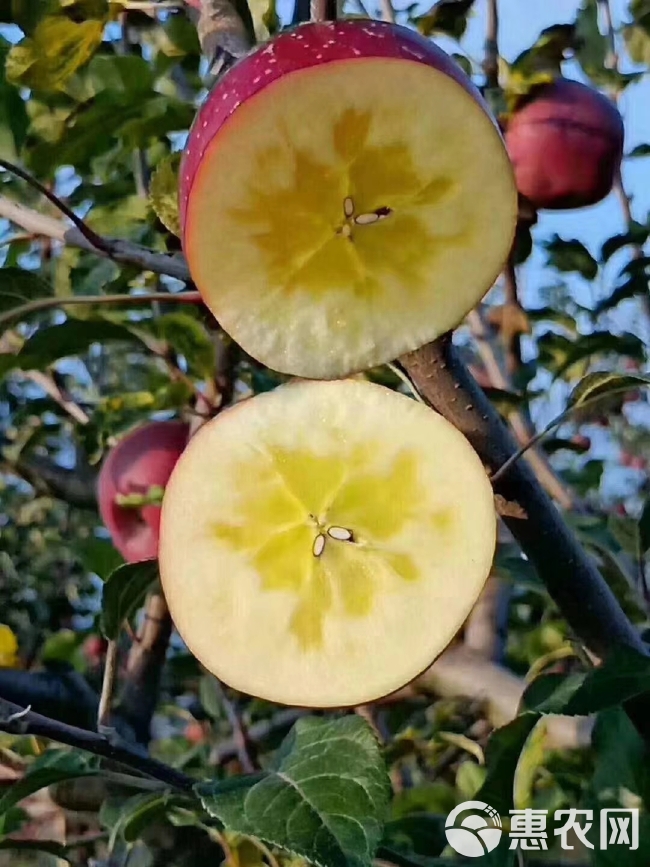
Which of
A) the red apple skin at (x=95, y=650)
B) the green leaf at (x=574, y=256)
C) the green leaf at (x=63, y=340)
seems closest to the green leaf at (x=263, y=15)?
the green leaf at (x=63, y=340)

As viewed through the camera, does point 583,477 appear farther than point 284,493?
Yes

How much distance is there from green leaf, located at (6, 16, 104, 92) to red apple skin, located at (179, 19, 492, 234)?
0.93 feet

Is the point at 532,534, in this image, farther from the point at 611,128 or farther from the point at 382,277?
the point at 611,128

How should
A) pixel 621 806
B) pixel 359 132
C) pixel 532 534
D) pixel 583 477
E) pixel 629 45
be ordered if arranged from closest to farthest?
pixel 359 132
pixel 532 534
pixel 621 806
pixel 629 45
pixel 583 477

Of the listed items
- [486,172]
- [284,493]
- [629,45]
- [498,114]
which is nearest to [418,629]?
[284,493]

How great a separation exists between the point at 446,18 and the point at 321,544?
22.6 inches

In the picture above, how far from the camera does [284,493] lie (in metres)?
A: 0.52

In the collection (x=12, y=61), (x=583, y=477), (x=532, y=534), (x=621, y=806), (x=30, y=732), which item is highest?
(x=12, y=61)

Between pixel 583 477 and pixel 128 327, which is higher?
pixel 128 327

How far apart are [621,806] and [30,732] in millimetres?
363

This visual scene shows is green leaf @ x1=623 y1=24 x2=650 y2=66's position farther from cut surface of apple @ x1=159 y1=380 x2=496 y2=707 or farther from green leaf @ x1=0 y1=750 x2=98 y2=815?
green leaf @ x1=0 y1=750 x2=98 y2=815

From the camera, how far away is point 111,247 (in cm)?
61

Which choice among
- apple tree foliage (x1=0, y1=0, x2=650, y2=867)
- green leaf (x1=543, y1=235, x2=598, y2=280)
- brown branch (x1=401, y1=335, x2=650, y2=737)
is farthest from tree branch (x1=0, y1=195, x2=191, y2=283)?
green leaf (x1=543, y1=235, x2=598, y2=280)

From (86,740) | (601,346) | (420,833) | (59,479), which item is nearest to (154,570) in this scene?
(86,740)
